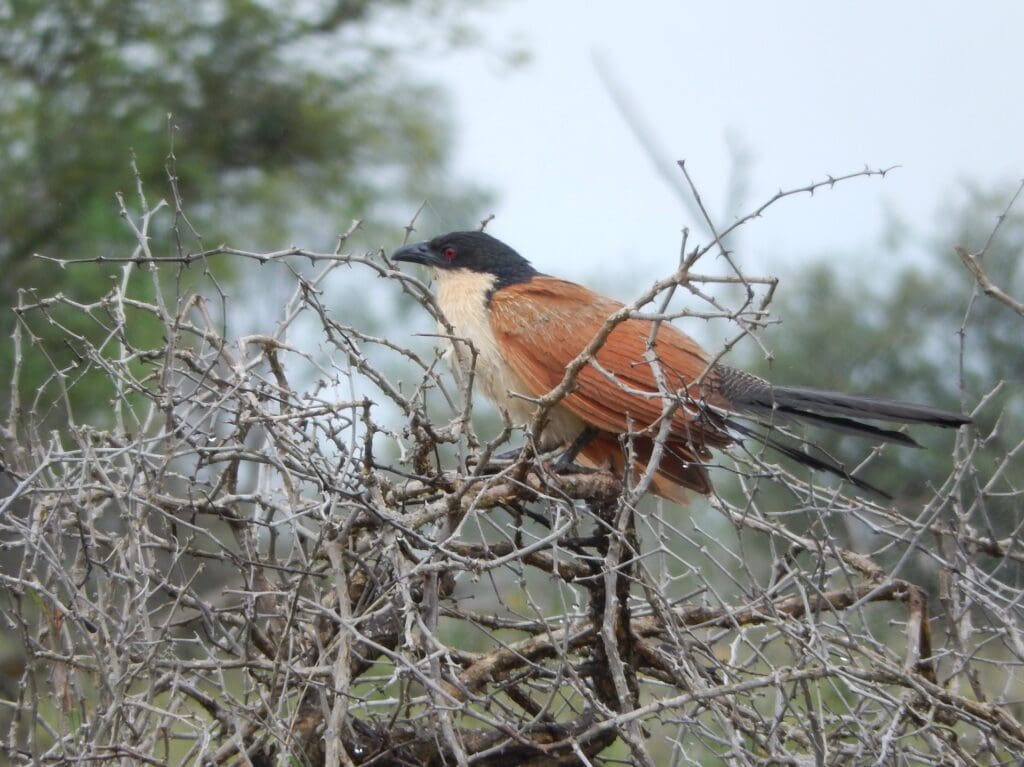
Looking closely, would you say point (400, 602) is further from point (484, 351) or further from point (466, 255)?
point (466, 255)

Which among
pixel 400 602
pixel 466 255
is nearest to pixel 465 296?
pixel 466 255

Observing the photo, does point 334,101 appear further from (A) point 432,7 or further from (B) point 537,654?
(B) point 537,654

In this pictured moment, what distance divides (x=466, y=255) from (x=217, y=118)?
27.2 feet

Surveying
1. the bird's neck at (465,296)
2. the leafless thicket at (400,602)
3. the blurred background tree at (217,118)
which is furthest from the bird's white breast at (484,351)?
the blurred background tree at (217,118)

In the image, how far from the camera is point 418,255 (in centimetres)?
408

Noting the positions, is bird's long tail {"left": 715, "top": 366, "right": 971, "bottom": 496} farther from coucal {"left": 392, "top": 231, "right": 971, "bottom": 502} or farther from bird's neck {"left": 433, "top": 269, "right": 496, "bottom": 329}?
bird's neck {"left": 433, "top": 269, "right": 496, "bottom": 329}

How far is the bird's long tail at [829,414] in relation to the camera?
2539 millimetres

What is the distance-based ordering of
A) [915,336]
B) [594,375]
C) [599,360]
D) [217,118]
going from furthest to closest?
1. [217,118]
2. [915,336]
3. [599,360]
4. [594,375]

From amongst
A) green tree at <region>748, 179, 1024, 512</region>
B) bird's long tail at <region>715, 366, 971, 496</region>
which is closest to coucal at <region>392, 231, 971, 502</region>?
bird's long tail at <region>715, 366, 971, 496</region>

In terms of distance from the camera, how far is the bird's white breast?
3.49m

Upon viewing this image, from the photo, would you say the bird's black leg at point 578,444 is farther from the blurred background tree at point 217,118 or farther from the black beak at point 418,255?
the blurred background tree at point 217,118

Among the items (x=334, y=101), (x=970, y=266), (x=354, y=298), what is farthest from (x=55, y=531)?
(x=334, y=101)

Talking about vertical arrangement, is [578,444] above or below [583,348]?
below

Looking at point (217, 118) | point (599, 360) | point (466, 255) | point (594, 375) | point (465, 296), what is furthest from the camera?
point (217, 118)
